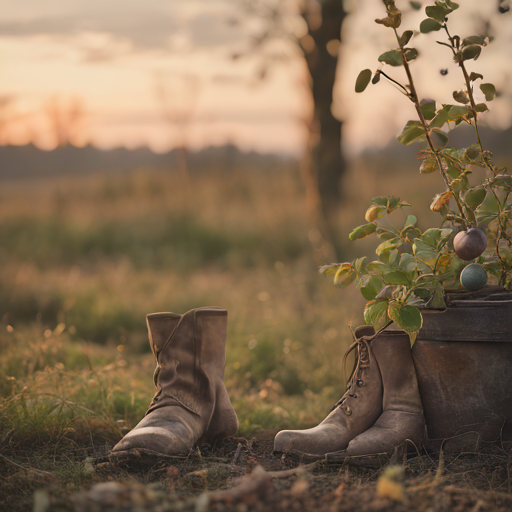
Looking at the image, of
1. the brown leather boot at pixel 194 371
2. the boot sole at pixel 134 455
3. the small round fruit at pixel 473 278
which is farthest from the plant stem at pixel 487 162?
the boot sole at pixel 134 455

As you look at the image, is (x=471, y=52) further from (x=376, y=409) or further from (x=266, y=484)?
(x=266, y=484)

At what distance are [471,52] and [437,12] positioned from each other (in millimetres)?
160

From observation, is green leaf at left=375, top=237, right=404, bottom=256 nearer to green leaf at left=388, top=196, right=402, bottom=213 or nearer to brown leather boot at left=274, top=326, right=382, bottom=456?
green leaf at left=388, top=196, right=402, bottom=213

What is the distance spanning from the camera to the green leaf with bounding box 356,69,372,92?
162 centimetres

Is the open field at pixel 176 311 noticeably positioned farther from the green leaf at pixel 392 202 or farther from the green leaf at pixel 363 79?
the green leaf at pixel 363 79

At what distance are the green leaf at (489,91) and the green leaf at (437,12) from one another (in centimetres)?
27

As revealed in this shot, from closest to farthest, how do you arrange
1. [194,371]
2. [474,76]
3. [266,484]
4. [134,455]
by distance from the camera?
[266,484]
[134,455]
[474,76]
[194,371]

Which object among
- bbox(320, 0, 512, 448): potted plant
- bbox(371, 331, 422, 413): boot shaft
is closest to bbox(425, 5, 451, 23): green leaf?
bbox(320, 0, 512, 448): potted plant

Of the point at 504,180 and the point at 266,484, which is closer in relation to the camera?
the point at 266,484

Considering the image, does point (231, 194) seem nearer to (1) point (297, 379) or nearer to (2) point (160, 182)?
(2) point (160, 182)

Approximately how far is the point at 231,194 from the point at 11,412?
8.62 meters

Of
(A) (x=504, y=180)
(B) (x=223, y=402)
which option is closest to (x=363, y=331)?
(B) (x=223, y=402)

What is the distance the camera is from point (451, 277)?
1.73 metres

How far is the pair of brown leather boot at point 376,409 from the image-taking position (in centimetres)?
161
